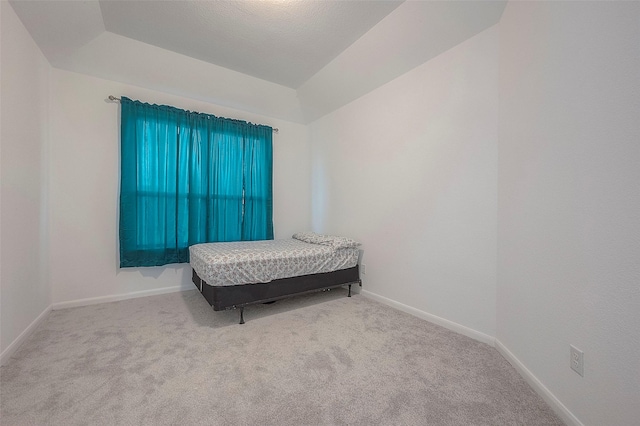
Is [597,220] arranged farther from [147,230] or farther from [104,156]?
[104,156]

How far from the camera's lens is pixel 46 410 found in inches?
46.3

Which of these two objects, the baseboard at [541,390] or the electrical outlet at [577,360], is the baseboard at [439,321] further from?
the electrical outlet at [577,360]

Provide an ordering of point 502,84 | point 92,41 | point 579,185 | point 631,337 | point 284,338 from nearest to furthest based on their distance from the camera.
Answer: point 631,337 → point 579,185 → point 502,84 → point 284,338 → point 92,41

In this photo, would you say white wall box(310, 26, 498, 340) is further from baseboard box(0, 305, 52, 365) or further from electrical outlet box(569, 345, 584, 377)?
baseboard box(0, 305, 52, 365)

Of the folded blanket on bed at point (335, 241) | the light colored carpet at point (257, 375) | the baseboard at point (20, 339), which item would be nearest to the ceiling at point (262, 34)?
the folded blanket on bed at point (335, 241)

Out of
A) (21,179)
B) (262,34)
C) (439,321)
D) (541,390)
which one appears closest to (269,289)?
(439,321)

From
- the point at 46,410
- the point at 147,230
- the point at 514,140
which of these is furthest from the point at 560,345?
the point at 147,230

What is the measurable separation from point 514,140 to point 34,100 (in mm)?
3851

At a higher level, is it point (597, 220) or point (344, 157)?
point (344, 157)

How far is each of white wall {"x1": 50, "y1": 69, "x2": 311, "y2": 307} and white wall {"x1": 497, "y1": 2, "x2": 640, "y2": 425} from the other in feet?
11.6

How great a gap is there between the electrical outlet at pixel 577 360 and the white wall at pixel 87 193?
3.62m

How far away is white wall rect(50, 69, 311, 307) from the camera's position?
2449mm

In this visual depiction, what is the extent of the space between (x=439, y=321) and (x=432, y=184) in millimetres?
1264

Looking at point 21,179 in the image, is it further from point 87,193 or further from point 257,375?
point 257,375
